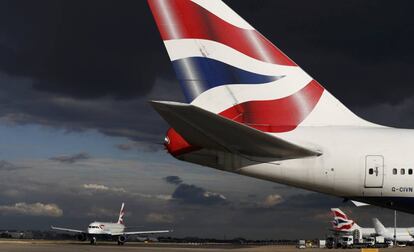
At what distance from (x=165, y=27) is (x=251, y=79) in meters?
2.53

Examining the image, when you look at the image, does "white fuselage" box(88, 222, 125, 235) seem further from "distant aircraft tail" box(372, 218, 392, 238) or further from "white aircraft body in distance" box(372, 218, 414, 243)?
"white aircraft body in distance" box(372, 218, 414, 243)

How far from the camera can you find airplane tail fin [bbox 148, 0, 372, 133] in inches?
527

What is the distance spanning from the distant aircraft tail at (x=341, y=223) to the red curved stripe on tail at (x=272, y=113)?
69.0 metres

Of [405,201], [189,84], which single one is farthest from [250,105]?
[405,201]

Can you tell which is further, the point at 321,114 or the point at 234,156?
the point at 321,114

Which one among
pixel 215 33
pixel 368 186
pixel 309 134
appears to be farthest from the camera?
pixel 215 33

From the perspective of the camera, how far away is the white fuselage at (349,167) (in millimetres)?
A: 11969

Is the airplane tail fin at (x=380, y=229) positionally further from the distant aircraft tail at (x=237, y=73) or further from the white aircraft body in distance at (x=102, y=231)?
the distant aircraft tail at (x=237, y=73)

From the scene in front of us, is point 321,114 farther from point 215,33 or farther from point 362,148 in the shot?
point 215,33

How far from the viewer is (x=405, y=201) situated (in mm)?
12156

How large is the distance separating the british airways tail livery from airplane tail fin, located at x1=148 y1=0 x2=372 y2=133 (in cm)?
3

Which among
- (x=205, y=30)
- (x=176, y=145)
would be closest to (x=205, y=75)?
(x=205, y=30)

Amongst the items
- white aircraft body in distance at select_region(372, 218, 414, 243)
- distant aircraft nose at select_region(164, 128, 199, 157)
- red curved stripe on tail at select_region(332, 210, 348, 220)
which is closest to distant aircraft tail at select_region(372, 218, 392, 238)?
white aircraft body in distance at select_region(372, 218, 414, 243)

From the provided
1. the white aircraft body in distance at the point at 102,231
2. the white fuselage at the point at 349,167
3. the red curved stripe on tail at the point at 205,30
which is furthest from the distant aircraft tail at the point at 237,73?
the white aircraft body in distance at the point at 102,231
